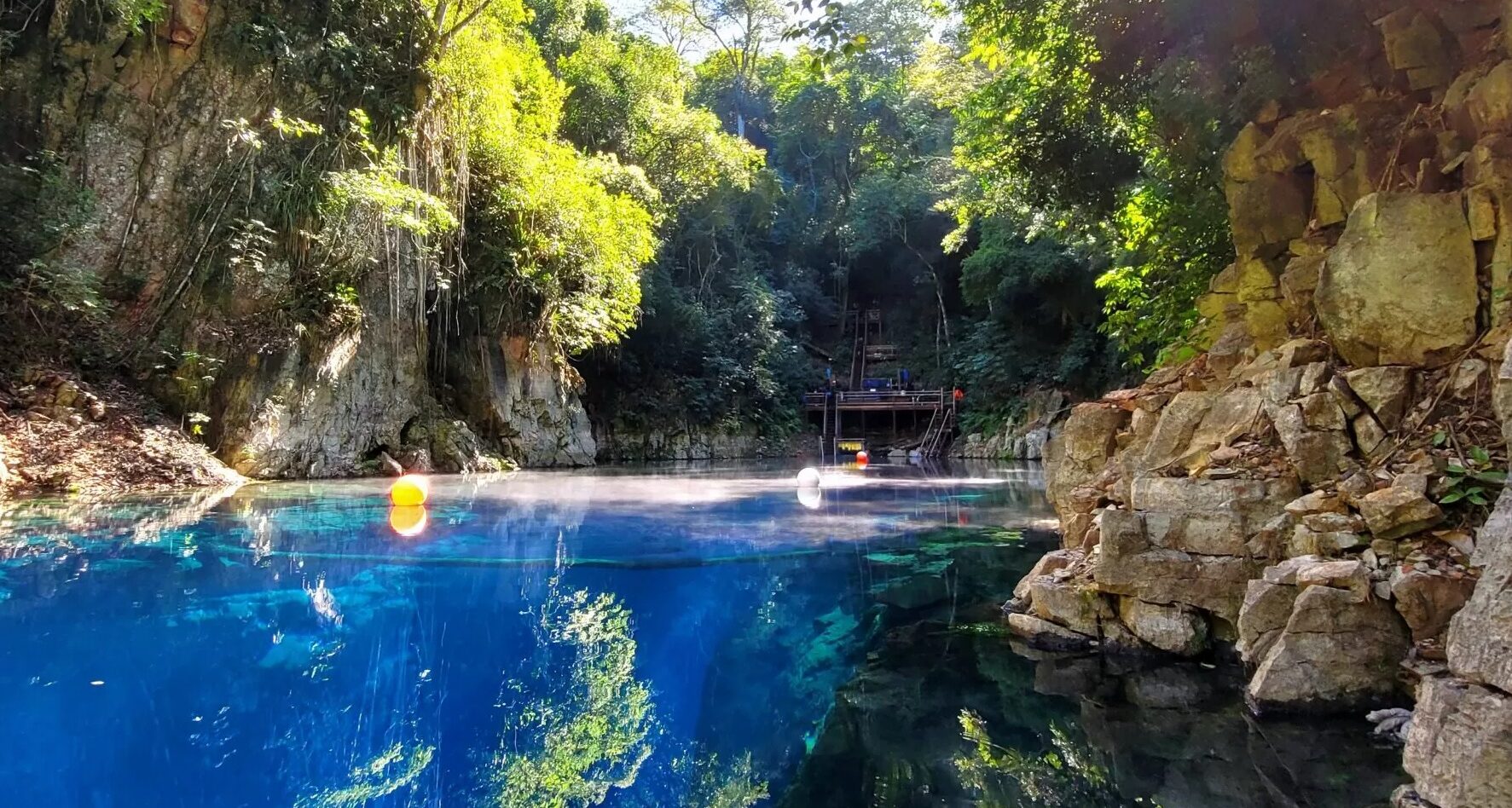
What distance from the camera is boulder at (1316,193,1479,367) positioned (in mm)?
3127

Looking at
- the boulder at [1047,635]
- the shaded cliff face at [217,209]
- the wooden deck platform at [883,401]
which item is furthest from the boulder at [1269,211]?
the wooden deck platform at [883,401]

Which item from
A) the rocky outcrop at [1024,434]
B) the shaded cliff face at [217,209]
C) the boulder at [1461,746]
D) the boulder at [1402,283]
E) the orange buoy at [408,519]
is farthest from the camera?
the rocky outcrop at [1024,434]

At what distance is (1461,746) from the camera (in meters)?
1.75

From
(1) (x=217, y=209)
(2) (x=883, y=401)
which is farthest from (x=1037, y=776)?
(2) (x=883, y=401)

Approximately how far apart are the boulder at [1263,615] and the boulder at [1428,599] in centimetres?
35

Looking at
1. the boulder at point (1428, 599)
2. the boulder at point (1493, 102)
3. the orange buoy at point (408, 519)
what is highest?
the boulder at point (1493, 102)

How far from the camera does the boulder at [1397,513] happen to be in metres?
2.67

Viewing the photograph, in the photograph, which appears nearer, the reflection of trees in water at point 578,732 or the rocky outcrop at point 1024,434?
the reflection of trees in water at point 578,732

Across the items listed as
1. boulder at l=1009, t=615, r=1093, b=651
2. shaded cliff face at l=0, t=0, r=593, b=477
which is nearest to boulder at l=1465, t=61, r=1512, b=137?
boulder at l=1009, t=615, r=1093, b=651

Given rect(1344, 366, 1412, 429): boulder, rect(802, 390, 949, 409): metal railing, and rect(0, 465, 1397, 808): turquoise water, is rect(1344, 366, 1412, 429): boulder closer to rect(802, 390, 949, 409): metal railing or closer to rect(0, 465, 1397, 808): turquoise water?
rect(0, 465, 1397, 808): turquoise water

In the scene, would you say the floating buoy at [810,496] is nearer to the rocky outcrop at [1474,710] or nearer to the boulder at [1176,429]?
the boulder at [1176,429]

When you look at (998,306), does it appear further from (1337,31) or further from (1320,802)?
(1320,802)

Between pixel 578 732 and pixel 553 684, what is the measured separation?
1.52 feet

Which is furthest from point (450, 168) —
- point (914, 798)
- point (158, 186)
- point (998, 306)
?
point (998, 306)
